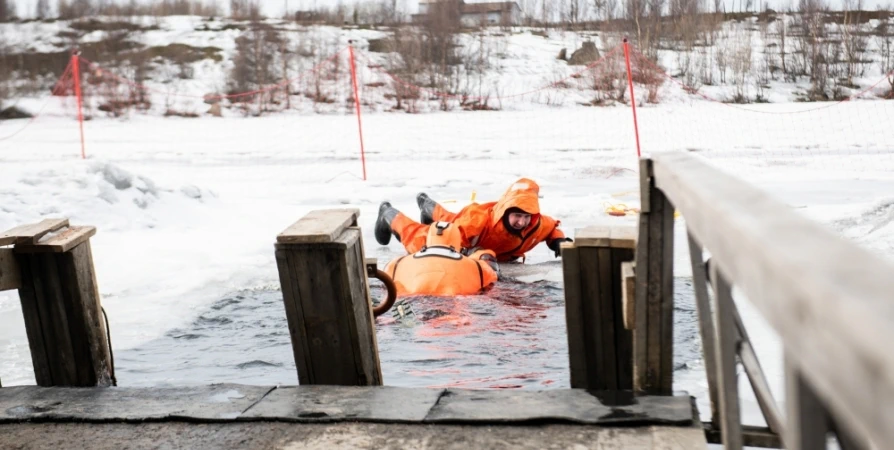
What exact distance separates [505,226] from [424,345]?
6.47ft

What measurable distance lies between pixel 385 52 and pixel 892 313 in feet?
95.2

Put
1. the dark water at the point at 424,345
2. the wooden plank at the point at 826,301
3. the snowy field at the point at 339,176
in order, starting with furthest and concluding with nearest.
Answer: the snowy field at the point at 339,176
the dark water at the point at 424,345
the wooden plank at the point at 826,301

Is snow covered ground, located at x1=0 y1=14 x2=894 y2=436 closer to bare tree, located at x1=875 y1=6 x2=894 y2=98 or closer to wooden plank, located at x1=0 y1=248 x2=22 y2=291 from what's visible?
wooden plank, located at x1=0 y1=248 x2=22 y2=291

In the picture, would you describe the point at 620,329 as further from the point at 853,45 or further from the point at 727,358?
the point at 853,45

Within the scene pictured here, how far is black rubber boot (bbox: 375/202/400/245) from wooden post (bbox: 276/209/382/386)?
4652 millimetres

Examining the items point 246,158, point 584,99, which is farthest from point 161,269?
point 584,99

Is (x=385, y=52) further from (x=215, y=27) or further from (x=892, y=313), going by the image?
(x=892, y=313)

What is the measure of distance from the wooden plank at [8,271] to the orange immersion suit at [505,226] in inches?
157

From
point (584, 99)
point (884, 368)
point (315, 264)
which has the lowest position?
point (584, 99)

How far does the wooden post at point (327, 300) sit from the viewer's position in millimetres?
3043

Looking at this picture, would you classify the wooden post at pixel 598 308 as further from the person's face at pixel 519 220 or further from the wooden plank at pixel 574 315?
the person's face at pixel 519 220

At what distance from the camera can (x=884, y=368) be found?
0.47 m

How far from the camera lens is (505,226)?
703 cm

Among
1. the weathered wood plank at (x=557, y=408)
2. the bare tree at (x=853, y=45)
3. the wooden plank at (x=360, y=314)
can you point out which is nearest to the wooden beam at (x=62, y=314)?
the wooden plank at (x=360, y=314)
